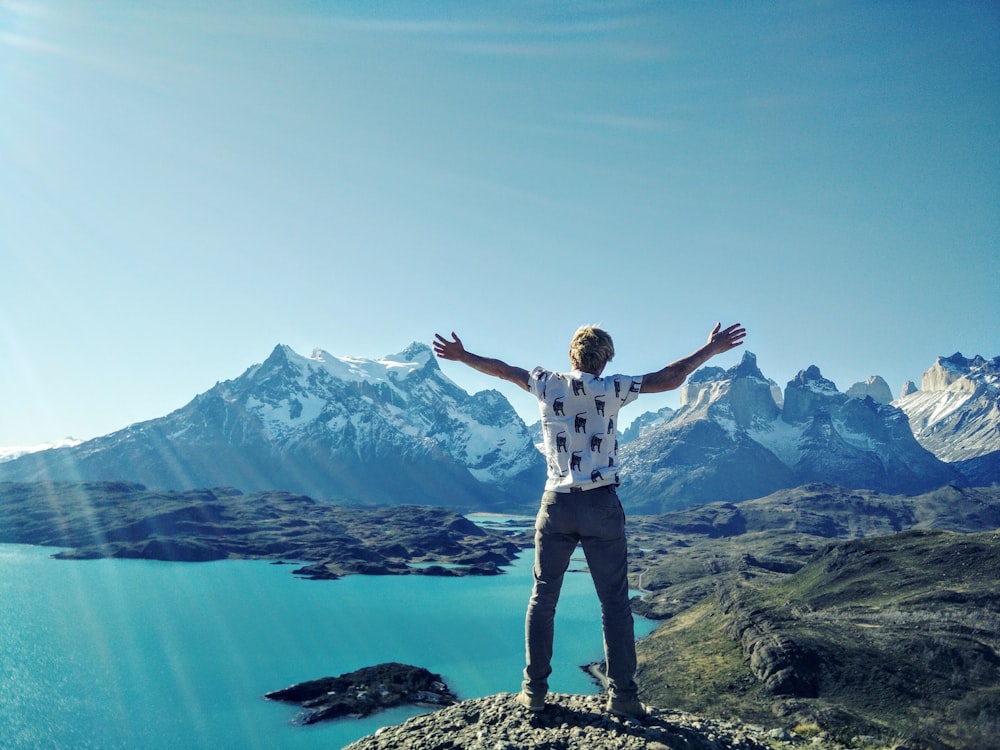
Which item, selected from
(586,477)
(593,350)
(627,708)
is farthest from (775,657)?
(593,350)

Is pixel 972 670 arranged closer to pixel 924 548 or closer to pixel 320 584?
pixel 924 548

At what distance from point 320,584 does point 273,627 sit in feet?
171

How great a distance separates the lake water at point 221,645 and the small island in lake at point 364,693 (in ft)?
5.98

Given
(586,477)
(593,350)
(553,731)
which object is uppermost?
(593,350)

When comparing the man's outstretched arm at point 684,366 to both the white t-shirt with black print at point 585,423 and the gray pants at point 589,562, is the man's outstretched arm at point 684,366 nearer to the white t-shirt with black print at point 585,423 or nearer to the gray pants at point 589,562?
the white t-shirt with black print at point 585,423

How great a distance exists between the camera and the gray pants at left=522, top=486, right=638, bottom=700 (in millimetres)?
8516

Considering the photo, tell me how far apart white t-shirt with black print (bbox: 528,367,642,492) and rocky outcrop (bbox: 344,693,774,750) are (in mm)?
3525

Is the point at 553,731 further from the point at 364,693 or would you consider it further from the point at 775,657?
the point at 364,693

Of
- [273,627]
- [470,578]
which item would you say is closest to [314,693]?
[273,627]

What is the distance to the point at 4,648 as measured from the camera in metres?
89.4

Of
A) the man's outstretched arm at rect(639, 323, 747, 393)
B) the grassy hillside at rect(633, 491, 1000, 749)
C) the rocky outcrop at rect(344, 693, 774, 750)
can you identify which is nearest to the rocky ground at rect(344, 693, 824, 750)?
the rocky outcrop at rect(344, 693, 774, 750)

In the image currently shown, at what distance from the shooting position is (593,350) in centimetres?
894

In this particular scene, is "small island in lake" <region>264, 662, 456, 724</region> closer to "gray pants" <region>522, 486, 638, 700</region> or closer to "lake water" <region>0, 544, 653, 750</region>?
"lake water" <region>0, 544, 653, 750</region>

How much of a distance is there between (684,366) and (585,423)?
1544 mm
